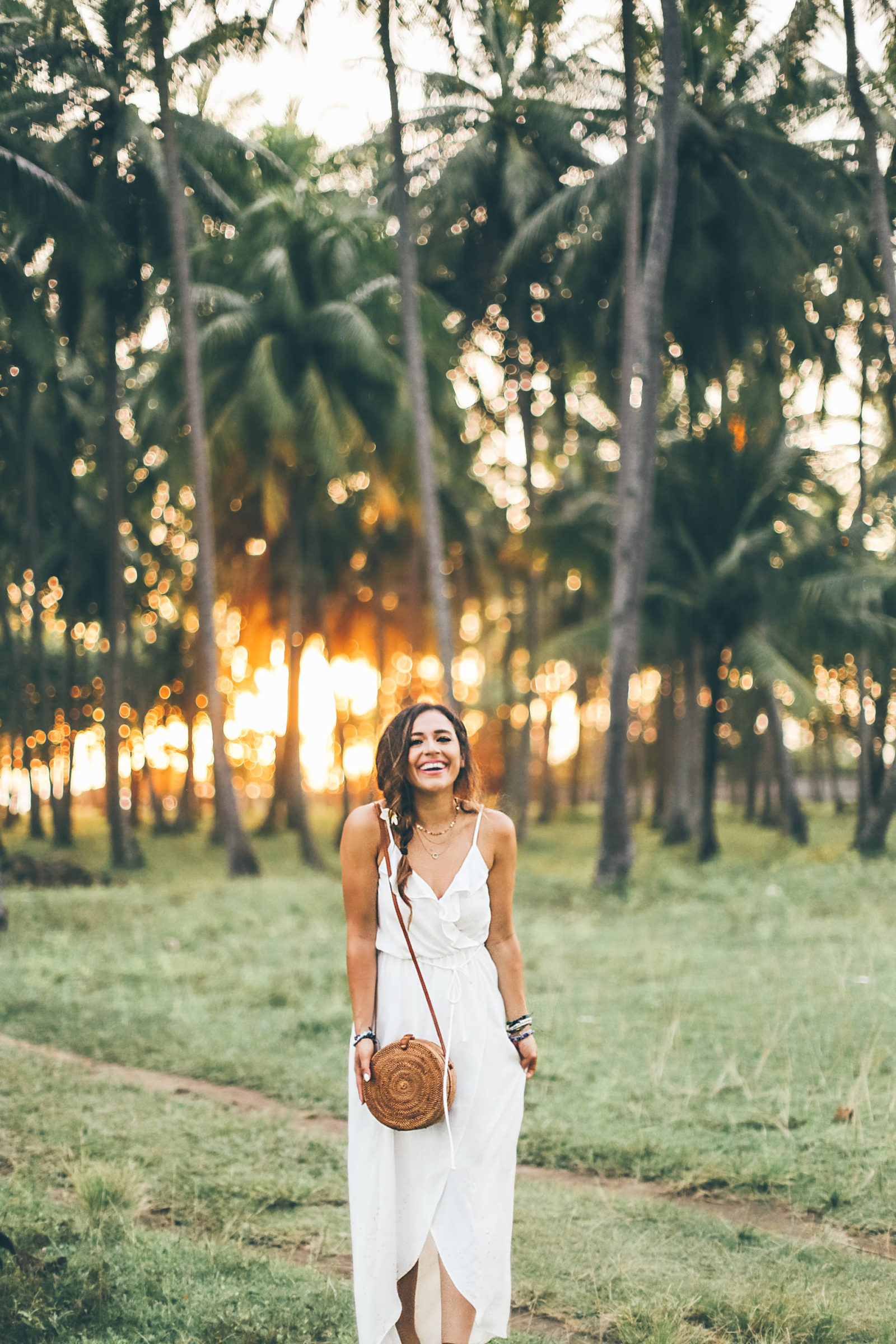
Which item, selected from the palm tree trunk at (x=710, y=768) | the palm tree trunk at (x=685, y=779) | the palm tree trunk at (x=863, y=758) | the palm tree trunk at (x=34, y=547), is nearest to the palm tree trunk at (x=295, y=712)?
the palm tree trunk at (x=34, y=547)

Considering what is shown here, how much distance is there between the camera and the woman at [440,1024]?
2891 millimetres

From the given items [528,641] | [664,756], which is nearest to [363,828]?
[528,641]

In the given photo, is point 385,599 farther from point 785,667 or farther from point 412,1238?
point 412,1238

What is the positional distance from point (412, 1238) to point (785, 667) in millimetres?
14888

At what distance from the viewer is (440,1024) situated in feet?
9.77

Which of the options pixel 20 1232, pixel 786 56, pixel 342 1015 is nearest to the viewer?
pixel 20 1232

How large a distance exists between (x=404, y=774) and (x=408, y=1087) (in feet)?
2.78

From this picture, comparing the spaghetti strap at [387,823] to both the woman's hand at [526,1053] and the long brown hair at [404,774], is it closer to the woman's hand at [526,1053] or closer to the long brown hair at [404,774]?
the long brown hair at [404,774]

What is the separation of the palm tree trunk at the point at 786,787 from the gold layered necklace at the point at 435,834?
16.9 meters

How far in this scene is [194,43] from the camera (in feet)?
49.2

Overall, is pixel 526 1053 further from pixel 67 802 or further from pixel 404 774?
pixel 67 802

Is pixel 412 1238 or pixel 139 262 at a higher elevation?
pixel 139 262

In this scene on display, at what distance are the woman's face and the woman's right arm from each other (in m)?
0.19

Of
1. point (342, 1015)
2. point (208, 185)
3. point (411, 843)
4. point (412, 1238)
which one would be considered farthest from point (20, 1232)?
point (208, 185)
